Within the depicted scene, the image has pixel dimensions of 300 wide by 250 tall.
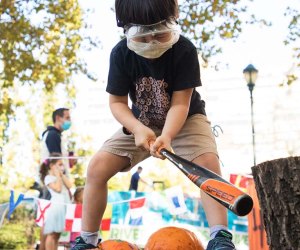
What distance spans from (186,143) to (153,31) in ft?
2.04

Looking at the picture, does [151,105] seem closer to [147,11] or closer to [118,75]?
[118,75]

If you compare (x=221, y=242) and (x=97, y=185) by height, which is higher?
(x=97, y=185)

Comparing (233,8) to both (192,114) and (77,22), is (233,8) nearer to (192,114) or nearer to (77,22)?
(77,22)

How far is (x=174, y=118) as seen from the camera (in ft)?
8.46

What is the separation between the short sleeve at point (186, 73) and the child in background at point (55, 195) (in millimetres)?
3615

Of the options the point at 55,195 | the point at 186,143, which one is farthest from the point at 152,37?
the point at 55,195

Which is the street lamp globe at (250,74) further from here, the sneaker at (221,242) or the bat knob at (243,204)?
the bat knob at (243,204)

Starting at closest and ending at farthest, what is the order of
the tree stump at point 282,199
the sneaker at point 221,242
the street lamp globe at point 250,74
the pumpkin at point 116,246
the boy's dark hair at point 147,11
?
the tree stump at point 282,199 → the sneaker at point 221,242 → the boy's dark hair at point 147,11 → the pumpkin at point 116,246 → the street lamp globe at point 250,74

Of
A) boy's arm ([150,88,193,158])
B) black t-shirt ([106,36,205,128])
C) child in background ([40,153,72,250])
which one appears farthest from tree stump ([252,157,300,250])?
child in background ([40,153,72,250])

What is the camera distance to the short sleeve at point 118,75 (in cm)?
277

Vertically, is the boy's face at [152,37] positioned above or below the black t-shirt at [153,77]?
above

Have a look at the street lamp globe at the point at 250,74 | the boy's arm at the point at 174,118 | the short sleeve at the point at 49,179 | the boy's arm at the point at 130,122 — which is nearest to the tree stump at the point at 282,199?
the boy's arm at the point at 174,118

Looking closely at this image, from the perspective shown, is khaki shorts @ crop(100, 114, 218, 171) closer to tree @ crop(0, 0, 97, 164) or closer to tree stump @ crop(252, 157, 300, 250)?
tree stump @ crop(252, 157, 300, 250)

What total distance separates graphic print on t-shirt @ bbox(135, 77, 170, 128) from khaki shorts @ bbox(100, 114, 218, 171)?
0.07m
